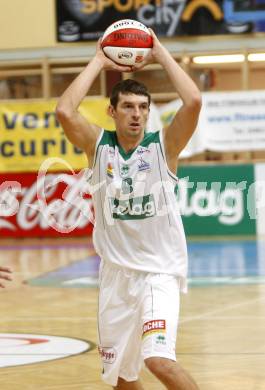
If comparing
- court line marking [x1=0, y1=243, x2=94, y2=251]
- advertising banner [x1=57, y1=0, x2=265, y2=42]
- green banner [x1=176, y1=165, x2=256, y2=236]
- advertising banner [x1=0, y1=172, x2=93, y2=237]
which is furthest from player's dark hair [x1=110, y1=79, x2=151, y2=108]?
advertising banner [x1=57, y1=0, x2=265, y2=42]

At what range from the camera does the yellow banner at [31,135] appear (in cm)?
2316

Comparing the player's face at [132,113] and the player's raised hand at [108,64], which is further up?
the player's raised hand at [108,64]

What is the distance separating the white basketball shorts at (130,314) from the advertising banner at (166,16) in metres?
17.2

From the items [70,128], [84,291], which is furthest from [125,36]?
[84,291]

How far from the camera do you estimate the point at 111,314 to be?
21.5ft

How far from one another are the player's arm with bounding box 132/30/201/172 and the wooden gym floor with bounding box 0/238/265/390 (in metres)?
2.22

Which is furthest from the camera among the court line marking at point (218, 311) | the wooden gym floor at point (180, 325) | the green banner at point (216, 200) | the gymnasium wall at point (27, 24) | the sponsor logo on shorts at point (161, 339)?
the gymnasium wall at point (27, 24)

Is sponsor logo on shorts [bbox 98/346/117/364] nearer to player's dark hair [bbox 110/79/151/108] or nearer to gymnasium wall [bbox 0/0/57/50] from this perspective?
player's dark hair [bbox 110/79/151/108]

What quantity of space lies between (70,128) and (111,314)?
1.29 meters

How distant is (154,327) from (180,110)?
1.43 m

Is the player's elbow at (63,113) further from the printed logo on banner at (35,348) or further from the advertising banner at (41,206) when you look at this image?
the advertising banner at (41,206)

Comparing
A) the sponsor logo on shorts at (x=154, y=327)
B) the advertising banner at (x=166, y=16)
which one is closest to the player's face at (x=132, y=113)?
the sponsor logo on shorts at (x=154, y=327)

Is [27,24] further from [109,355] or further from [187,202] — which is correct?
[109,355]

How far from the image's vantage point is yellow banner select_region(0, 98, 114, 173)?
76.0ft
